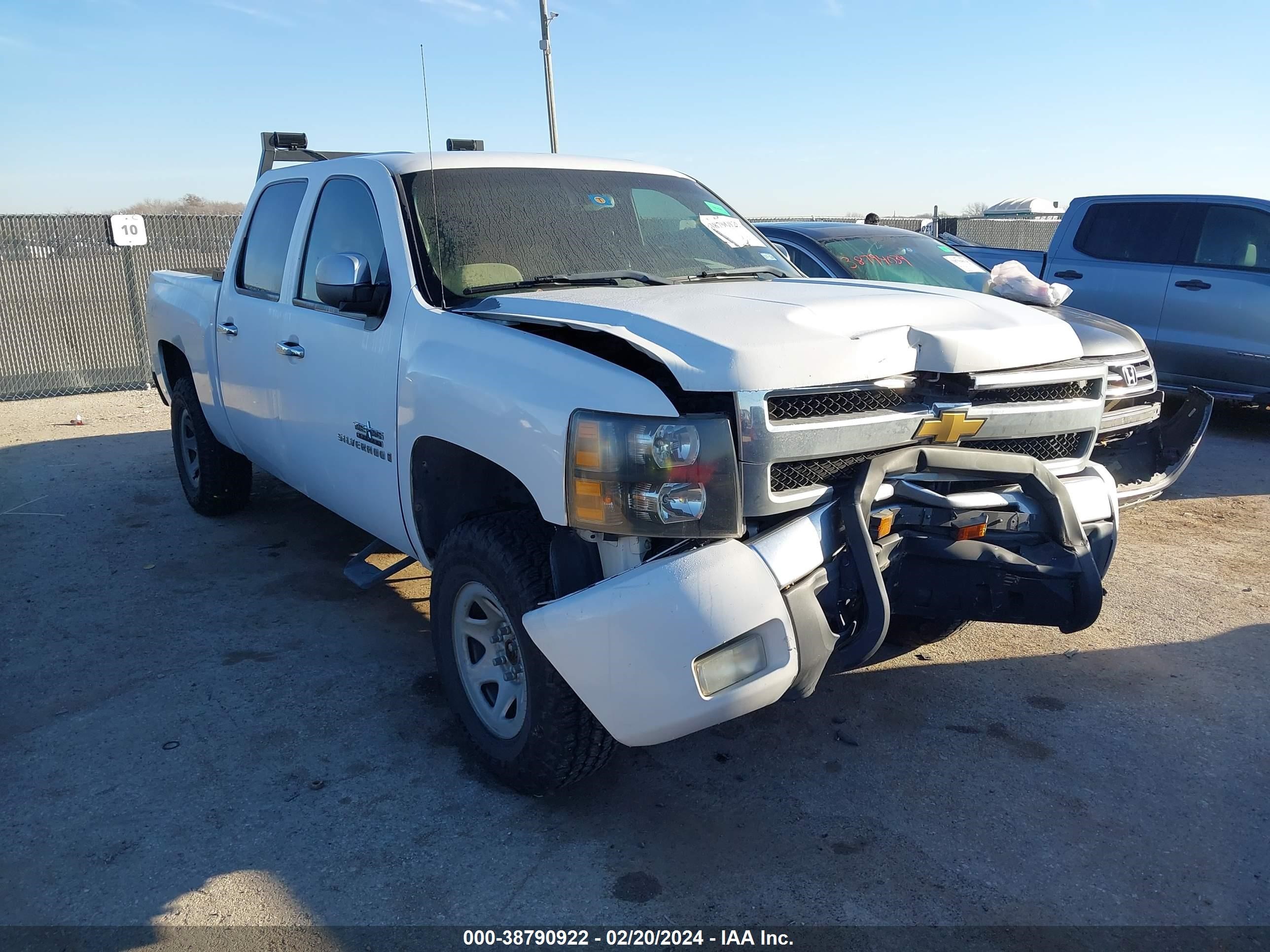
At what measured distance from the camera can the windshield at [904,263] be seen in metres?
7.06

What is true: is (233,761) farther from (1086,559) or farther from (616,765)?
(1086,559)

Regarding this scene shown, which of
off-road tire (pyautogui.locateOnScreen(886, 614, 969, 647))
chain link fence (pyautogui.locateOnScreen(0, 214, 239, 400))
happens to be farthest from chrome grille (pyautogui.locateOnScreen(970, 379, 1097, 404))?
chain link fence (pyautogui.locateOnScreen(0, 214, 239, 400))

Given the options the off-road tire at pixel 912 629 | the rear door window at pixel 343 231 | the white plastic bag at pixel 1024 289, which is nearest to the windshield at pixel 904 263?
the white plastic bag at pixel 1024 289

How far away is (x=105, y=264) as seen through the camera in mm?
11438

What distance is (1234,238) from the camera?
7969 mm

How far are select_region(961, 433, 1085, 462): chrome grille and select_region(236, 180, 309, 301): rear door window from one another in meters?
3.19

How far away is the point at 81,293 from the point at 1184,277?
37.0 feet

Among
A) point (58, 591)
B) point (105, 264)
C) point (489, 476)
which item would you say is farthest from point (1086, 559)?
point (105, 264)

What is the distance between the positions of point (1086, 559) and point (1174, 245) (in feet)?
21.4

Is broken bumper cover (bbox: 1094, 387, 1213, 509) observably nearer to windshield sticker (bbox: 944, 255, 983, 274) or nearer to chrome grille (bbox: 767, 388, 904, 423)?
windshield sticker (bbox: 944, 255, 983, 274)

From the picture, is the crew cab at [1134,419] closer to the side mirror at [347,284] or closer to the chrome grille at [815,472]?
the chrome grille at [815,472]

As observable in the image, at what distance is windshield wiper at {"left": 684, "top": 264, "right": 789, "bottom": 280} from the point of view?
3.92m

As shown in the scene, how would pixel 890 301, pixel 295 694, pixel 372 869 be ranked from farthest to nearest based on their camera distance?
pixel 295 694
pixel 890 301
pixel 372 869

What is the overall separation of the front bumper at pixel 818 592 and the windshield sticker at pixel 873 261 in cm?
421
